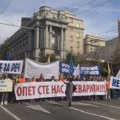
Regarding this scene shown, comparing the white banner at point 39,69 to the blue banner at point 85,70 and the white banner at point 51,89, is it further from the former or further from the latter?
the blue banner at point 85,70

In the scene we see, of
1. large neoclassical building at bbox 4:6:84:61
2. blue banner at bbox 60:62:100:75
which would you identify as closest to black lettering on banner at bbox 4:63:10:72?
blue banner at bbox 60:62:100:75

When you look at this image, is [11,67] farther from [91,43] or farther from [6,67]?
[91,43]

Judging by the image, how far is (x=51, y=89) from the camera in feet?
76.9

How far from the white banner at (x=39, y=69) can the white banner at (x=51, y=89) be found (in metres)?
1.11

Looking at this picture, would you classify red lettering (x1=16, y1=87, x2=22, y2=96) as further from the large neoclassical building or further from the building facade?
the building facade

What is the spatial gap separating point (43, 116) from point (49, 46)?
103 meters

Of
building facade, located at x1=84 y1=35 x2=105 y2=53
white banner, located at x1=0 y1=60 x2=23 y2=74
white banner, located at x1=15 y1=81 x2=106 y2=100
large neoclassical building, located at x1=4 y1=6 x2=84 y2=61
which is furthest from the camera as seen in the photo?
building facade, located at x1=84 y1=35 x2=105 y2=53

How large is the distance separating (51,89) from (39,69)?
1.62 m

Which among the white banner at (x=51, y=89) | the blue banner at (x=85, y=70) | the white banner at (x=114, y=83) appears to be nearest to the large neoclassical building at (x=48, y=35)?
the blue banner at (x=85, y=70)

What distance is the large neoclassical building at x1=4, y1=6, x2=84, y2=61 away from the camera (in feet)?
380

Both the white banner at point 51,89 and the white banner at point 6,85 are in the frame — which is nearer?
the white banner at point 6,85

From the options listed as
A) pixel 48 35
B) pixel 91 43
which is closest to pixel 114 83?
pixel 48 35

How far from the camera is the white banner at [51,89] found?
2248 centimetres

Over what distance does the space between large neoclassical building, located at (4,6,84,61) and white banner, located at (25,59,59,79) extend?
83562mm
